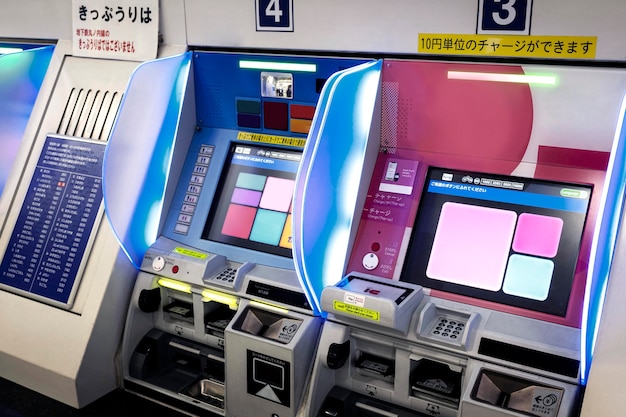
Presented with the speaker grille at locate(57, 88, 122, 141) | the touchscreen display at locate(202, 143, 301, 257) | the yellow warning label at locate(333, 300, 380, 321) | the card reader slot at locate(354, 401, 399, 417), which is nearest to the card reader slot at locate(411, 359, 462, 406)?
the card reader slot at locate(354, 401, 399, 417)

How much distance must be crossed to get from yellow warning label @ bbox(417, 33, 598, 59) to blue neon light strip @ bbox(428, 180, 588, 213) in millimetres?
469

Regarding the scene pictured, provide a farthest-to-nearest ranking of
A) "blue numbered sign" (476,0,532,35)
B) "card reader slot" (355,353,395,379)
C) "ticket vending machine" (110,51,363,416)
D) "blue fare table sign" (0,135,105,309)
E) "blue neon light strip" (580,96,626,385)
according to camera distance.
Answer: "blue fare table sign" (0,135,105,309)
"ticket vending machine" (110,51,363,416)
"card reader slot" (355,353,395,379)
"blue numbered sign" (476,0,532,35)
"blue neon light strip" (580,96,626,385)

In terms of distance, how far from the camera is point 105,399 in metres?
2.91

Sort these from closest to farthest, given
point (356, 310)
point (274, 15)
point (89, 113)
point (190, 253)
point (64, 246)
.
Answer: point (356, 310) < point (274, 15) < point (190, 253) < point (64, 246) < point (89, 113)

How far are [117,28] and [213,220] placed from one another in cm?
100

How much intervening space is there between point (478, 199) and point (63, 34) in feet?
7.15

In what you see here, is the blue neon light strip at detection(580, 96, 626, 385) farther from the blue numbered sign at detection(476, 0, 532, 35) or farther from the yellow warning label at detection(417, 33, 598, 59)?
the blue numbered sign at detection(476, 0, 532, 35)

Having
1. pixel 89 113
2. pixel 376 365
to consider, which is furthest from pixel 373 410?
pixel 89 113

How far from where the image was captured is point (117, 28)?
10.1 feet

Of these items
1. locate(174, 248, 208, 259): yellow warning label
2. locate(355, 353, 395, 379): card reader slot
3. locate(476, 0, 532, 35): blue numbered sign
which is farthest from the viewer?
locate(174, 248, 208, 259): yellow warning label

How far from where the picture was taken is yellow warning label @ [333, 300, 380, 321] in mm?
2227

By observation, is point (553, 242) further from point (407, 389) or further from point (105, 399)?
point (105, 399)

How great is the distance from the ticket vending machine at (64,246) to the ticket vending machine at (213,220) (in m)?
0.15

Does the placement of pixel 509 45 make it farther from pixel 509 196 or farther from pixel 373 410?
pixel 373 410
